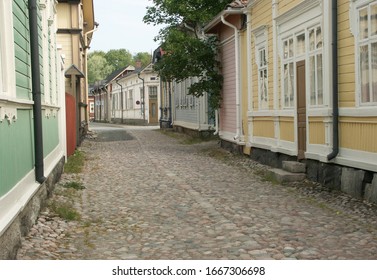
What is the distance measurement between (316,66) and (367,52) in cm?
203

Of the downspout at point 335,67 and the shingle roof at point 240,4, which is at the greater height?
the shingle roof at point 240,4

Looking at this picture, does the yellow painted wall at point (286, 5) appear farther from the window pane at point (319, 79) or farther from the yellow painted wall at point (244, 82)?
the yellow painted wall at point (244, 82)

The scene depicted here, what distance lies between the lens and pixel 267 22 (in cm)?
1304

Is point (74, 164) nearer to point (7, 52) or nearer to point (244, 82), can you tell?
point (244, 82)

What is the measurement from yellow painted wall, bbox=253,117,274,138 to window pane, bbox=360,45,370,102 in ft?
15.4

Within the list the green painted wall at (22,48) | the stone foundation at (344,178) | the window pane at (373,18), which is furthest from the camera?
the stone foundation at (344,178)

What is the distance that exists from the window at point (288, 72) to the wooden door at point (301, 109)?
42cm

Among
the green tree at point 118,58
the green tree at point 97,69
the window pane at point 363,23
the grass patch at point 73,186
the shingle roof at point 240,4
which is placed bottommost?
the grass patch at point 73,186

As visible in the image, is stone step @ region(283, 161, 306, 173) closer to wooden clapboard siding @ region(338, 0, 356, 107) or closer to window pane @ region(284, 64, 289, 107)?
window pane @ region(284, 64, 289, 107)

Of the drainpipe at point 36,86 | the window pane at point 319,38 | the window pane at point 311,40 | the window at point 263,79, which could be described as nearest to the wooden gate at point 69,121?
the window at point 263,79

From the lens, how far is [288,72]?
11836 mm

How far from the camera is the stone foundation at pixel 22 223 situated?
4.72 m

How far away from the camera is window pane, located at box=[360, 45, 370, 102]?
26.9 feet

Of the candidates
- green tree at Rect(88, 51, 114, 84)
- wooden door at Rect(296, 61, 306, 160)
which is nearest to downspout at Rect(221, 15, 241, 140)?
wooden door at Rect(296, 61, 306, 160)
